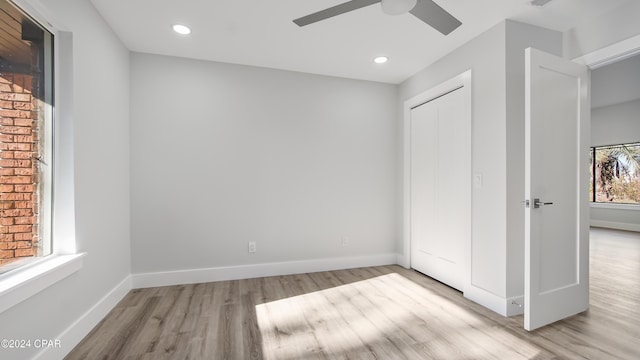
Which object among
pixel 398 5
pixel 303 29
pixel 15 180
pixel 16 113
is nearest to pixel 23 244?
pixel 15 180

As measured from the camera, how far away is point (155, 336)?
2.05 m

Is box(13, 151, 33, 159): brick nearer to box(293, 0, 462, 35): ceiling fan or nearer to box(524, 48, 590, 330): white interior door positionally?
box(293, 0, 462, 35): ceiling fan

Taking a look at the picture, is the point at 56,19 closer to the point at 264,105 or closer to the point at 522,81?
the point at 264,105

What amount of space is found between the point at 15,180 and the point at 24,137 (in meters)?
0.26

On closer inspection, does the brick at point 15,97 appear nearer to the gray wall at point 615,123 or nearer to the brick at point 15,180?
the brick at point 15,180

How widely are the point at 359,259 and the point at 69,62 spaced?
340 centimetres

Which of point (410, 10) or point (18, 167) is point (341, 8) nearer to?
point (410, 10)

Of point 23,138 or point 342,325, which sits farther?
point 342,325

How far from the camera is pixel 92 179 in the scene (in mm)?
2180

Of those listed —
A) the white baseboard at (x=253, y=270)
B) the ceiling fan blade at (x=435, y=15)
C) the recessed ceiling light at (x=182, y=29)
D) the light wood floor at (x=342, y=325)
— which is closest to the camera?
the ceiling fan blade at (x=435, y=15)

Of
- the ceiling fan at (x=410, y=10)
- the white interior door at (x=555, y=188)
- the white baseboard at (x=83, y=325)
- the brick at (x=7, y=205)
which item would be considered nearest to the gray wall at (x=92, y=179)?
the white baseboard at (x=83, y=325)

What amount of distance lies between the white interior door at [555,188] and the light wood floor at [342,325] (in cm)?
25

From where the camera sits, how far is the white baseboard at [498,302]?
2340mm

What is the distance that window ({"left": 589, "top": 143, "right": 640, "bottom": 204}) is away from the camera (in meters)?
6.30
